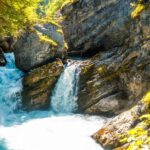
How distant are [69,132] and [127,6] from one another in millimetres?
15017

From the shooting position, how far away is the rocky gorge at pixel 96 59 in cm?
2128

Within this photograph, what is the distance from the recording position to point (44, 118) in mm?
22312

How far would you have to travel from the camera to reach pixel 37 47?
88.7 ft

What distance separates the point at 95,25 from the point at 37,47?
22.7ft

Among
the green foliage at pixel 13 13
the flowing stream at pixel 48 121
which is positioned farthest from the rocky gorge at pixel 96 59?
the green foliage at pixel 13 13

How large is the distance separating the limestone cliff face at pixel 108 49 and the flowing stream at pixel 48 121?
1.20 m

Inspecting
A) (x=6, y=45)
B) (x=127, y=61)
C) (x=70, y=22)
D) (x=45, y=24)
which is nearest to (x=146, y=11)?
(x=127, y=61)

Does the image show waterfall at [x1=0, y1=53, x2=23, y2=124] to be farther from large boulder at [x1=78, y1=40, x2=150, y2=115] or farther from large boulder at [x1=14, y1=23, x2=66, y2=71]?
large boulder at [x1=78, y1=40, x2=150, y2=115]

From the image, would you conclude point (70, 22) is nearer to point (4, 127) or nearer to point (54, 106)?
point (54, 106)

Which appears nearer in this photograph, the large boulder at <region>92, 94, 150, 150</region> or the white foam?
the large boulder at <region>92, 94, 150, 150</region>

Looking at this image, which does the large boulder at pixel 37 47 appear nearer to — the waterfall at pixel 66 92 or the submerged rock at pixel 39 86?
the submerged rock at pixel 39 86

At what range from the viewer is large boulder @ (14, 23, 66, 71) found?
26938mm

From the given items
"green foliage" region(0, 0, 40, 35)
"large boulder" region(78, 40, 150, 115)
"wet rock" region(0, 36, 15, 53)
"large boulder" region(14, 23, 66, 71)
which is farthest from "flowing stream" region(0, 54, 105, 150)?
"green foliage" region(0, 0, 40, 35)

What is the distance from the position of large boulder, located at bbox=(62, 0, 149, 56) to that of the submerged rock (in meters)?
6.21
